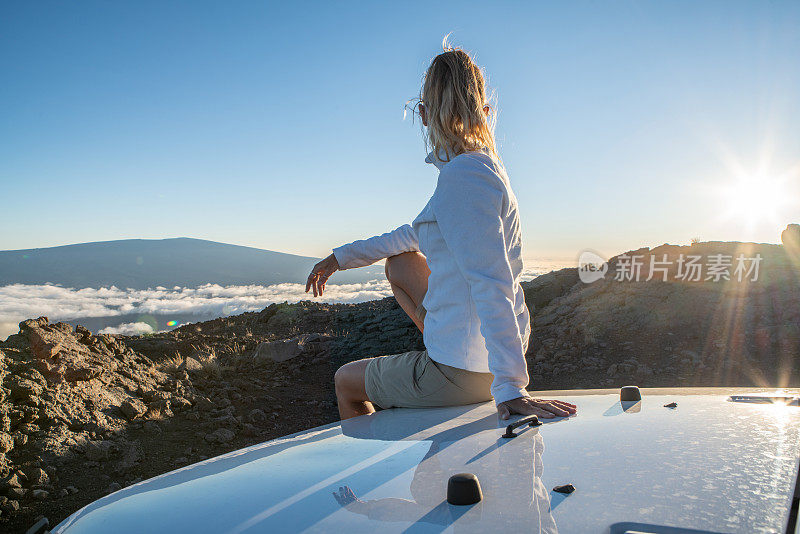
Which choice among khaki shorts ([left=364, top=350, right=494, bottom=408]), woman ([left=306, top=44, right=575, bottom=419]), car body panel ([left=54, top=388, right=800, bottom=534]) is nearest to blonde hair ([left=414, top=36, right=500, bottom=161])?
woman ([left=306, top=44, right=575, bottom=419])

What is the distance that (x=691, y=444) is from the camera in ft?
4.63

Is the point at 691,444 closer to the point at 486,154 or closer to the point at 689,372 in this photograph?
the point at 486,154

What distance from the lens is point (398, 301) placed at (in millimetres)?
2754

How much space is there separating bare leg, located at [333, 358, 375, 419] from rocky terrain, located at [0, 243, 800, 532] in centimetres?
192

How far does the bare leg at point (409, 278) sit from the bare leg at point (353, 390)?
37cm

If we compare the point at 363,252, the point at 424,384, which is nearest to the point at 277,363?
the point at 363,252

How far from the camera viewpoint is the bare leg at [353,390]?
249 centimetres

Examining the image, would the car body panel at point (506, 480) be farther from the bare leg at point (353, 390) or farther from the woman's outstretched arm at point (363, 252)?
the woman's outstretched arm at point (363, 252)

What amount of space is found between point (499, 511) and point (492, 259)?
1074 mm

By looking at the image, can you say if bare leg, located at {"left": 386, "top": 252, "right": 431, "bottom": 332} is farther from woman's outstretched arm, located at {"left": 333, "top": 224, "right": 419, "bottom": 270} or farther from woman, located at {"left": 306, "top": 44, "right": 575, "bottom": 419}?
woman, located at {"left": 306, "top": 44, "right": 575, "bottom": 419}

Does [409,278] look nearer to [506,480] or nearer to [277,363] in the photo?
[506,480]

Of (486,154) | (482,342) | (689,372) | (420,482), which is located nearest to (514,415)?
(482,342)

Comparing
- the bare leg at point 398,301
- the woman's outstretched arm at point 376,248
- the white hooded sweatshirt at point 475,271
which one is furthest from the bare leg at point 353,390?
the woman's outstretched arm at point 376,248

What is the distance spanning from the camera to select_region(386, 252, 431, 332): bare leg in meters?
2.73
